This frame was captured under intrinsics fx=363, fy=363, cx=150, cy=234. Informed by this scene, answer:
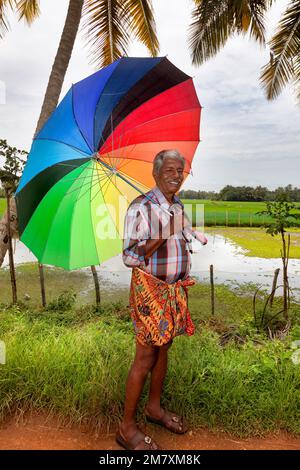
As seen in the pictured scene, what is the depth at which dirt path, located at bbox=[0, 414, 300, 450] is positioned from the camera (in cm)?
184

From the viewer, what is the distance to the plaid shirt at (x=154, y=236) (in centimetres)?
159

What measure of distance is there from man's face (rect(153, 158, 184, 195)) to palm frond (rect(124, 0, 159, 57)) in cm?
648

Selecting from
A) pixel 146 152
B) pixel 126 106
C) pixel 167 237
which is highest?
pixel 126 106

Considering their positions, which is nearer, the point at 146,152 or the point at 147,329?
the point at 147,329

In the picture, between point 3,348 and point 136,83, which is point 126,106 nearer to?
point 136,83

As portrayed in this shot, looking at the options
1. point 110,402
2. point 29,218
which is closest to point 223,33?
point 29,218

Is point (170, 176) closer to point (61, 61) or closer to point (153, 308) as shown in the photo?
point (153, 308)

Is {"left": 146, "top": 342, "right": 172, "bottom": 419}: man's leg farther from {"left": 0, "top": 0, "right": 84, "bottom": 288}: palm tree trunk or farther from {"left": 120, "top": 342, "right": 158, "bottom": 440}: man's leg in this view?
{"left": 0, "top": 0, "right": 84, "bottom": 288}: palm tree trunk

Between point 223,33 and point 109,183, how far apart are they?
7.45 m

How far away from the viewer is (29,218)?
1980 mm

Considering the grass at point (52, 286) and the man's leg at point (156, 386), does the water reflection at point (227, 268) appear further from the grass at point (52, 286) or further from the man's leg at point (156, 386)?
the man's leg at point (156, 386)

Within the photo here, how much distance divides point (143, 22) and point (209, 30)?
1692 millimetres

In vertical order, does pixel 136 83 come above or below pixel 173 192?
above

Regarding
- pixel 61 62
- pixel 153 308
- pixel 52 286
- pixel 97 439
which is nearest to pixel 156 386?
pixel 97 439
